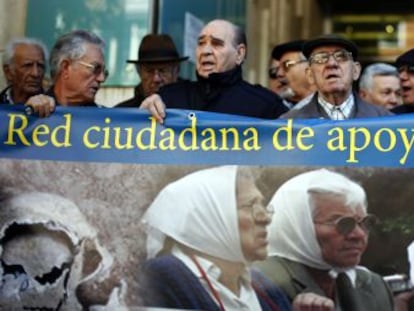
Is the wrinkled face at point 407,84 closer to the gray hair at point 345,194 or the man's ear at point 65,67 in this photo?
the gray hair at point 345,194

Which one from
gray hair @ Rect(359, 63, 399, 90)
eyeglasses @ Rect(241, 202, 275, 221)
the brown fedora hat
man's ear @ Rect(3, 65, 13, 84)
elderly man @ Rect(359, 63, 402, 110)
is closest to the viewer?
eyeglasses @ Rect(241, 202, 275, 221)

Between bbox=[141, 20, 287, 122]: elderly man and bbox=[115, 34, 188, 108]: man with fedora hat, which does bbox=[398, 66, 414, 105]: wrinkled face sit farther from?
bbox=[115, 34, 188, 108]: man with fedora hat

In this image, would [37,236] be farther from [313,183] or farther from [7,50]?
[7,50]

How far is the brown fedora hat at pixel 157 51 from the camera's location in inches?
283

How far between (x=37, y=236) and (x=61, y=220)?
0.15m

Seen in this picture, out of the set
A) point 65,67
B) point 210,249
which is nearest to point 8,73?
point 65,67

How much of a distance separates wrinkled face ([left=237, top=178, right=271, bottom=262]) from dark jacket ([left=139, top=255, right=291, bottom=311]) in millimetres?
103

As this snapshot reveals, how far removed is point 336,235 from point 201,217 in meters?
0.64

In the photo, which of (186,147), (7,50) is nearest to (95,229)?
(186,147)

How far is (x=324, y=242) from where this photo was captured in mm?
4918

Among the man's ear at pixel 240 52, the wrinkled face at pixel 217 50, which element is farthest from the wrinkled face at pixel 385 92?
the wrinkled face at pixel 217 50

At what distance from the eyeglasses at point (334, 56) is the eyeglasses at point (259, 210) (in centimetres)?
100

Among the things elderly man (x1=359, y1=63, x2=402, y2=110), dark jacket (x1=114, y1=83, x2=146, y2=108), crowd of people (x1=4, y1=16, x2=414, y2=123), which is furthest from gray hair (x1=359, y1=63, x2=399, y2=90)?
dark jacket (x1=114, y1=83, x2=146, y2=108)

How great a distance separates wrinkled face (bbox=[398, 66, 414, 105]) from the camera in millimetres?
6445
